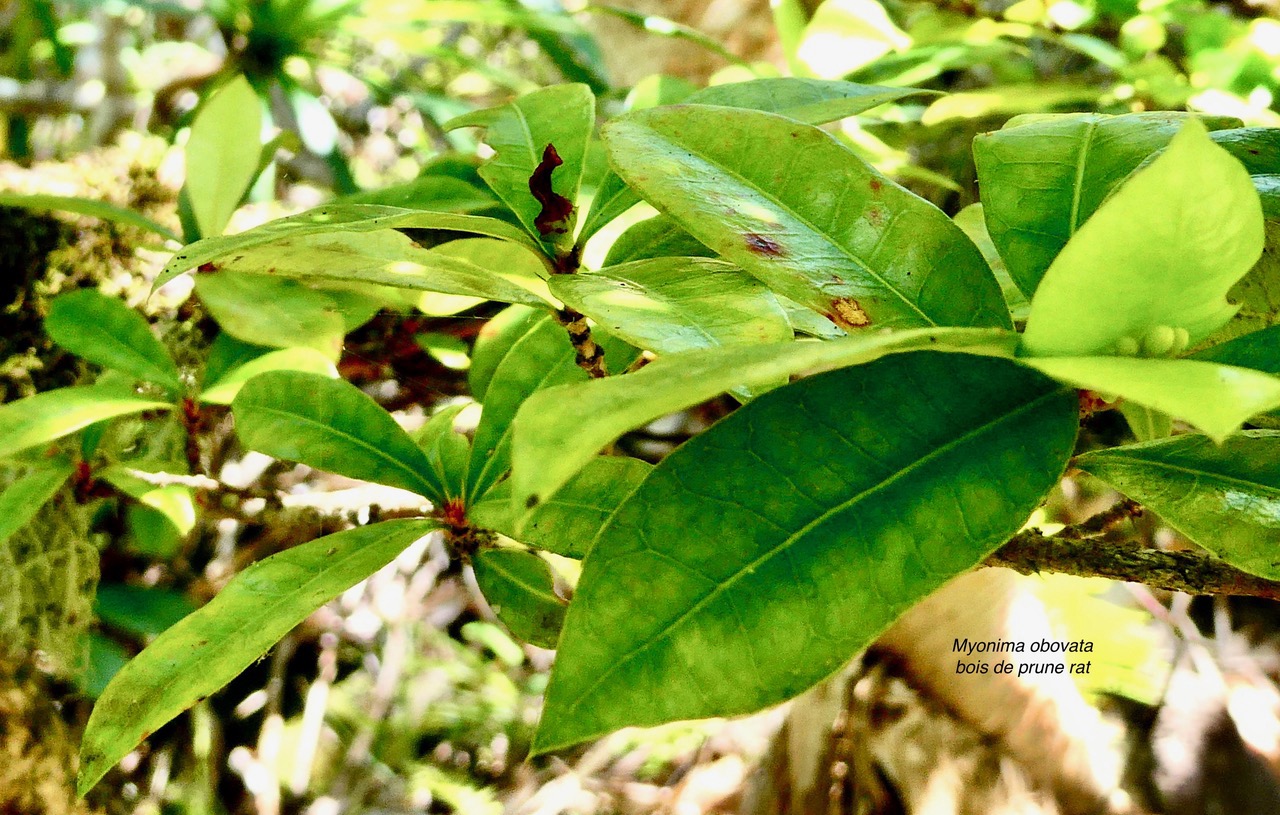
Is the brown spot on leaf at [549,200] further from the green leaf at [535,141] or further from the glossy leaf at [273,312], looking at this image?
the glossy leaf at [273,312]

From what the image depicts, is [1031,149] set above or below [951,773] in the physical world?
above

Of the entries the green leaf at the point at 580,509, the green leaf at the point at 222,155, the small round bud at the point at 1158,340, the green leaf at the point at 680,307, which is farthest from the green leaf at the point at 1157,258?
the green leaf at the point at 222,155

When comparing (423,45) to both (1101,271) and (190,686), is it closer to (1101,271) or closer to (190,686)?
(190,686)

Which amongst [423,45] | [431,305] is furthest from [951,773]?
[423,45]

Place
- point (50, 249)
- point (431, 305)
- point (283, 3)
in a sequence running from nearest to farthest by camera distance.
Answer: point (431, 305), point (50, 249), point (283, 3)

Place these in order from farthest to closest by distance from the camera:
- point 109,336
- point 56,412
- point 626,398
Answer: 1. point 109,336
2. point 56,412
3. point 626,398

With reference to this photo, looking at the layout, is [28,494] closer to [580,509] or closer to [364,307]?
[364,307]

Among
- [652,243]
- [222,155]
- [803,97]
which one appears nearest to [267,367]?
[222,155]
